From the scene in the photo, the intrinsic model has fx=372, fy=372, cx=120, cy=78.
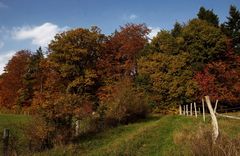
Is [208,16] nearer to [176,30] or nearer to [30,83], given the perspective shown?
[176,30]

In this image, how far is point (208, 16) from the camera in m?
61.8

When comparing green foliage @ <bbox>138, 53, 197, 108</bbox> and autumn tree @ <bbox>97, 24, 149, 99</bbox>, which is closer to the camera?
green foliage @ <bbox>138, 53, 197, 108</bbox>

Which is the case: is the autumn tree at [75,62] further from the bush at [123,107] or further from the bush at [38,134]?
the bush at [38,134]

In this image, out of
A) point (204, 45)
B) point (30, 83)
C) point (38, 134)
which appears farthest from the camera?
point (30, 83)

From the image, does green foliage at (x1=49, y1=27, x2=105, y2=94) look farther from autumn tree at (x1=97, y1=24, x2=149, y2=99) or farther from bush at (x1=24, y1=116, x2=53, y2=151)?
bush at (x1=24, y1=116, x2=53, y2=151)

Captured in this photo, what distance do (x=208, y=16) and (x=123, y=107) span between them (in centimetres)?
3409

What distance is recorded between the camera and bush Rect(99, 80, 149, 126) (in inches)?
1273

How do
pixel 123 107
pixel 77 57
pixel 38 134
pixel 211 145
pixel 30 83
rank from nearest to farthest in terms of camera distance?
1. pixel 211 145
2. pixel 38 134
3. pixel 123 107
4. pixel 77 57
5. pixel 30 83

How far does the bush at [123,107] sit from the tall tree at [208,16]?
28535 mm

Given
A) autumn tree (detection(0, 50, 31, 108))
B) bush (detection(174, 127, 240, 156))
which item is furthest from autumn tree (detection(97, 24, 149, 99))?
bush (detection(174, 127, 240, 156))

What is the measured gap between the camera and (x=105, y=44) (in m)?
61.3

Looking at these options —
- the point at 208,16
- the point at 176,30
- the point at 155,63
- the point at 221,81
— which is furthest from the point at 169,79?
the point at 208,16

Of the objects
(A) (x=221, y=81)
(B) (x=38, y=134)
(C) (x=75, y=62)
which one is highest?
(C) (x=75, y=62)

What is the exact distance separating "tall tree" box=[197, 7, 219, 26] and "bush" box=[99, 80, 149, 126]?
28.5m
